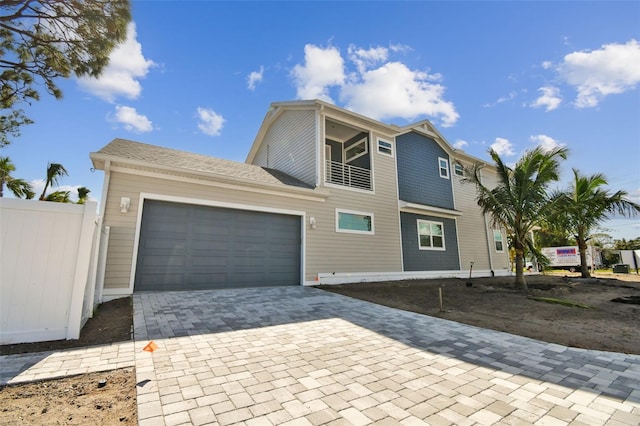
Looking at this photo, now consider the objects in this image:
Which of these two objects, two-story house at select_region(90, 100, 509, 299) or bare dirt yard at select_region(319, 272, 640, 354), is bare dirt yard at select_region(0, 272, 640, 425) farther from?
two-story house at select_region(90, 100, 509, 299)

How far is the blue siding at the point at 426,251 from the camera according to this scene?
1289 centimetres

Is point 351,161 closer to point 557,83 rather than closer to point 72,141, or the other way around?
point 557,83

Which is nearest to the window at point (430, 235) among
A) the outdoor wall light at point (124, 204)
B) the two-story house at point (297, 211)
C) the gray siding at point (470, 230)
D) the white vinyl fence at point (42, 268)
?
the two-story house at point (297, 211)

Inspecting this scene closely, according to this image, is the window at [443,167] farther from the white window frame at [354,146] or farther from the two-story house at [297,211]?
the white window frame at [354,146]

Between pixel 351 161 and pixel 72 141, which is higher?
pixel 351 161

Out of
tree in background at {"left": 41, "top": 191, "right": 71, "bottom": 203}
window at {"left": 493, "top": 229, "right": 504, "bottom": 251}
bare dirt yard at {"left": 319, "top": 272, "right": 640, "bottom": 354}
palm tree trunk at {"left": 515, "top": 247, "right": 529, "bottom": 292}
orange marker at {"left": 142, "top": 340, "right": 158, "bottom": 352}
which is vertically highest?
tree in background at {"left": 41, "top": 191, "right": 71, "bottom": 203}

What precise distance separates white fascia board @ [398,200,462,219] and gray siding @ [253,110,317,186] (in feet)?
15.6

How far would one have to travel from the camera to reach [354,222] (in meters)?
11.4

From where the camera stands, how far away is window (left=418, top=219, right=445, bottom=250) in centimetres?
1364

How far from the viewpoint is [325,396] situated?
8.20 ft

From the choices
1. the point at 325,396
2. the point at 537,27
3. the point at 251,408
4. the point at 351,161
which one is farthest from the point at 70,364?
the point at 537,27

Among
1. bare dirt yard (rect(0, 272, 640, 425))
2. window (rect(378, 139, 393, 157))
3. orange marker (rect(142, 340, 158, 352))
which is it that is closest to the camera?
bare dirt yard (rect(0, 272, 640, 425))

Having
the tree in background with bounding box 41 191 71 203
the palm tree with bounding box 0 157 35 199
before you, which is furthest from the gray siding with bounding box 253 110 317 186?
the palm tree with bounding box 0 157 35 199

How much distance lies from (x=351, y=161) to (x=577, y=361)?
11.6 m
